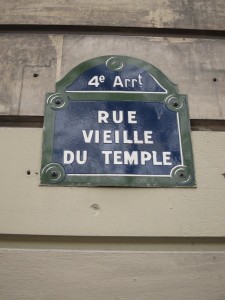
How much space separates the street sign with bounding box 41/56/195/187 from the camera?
1542mm

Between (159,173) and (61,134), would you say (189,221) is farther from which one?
(61,134)

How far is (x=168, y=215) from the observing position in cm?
149

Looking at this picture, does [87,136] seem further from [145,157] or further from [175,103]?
[175,103]

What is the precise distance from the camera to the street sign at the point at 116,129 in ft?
5.06

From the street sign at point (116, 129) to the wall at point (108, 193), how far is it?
4 centimetres

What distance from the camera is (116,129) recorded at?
1.63 meters

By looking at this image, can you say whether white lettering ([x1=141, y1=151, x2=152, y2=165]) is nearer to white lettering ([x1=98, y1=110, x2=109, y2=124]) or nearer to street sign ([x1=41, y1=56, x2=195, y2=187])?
street sign ([x1=41, y1=56, x2=195, y2=187])

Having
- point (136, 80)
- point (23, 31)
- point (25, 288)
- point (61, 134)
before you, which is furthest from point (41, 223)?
point (23, 31)

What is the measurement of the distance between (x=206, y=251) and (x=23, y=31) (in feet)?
3.98

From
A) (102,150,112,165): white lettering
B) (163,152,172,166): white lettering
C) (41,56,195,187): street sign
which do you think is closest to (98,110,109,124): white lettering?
(41,56,195,187): street sign

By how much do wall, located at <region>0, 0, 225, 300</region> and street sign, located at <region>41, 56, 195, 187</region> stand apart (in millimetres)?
39

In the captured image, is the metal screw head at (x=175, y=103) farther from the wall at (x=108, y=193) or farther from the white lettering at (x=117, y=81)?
the white lettering at (x=117, y=81)

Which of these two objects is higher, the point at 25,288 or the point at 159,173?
the point at 159,173

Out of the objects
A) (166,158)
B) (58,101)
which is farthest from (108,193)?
(58,101)
